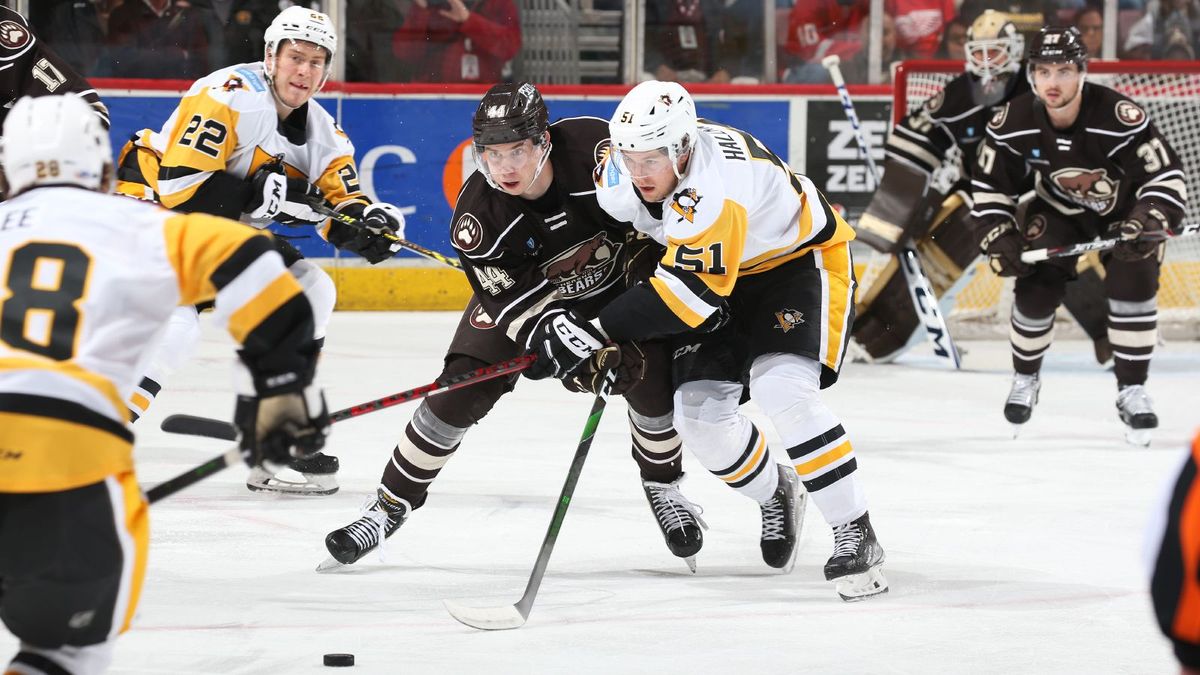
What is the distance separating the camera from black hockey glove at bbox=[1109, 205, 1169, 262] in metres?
4.34

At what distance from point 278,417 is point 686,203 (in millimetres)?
1064

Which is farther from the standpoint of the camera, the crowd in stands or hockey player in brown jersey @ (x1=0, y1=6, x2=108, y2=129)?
the crowd in stands

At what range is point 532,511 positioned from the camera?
3.63 metres

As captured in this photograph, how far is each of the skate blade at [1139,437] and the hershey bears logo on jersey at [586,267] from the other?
197 cm

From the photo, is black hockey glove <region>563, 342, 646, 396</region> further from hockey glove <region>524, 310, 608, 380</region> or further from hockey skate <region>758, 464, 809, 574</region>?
hockey skate <region>758, 464, 809, 574</region>

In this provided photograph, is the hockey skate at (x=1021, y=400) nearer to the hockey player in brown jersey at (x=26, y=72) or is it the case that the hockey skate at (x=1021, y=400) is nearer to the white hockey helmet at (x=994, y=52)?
the white hockey helmet at (x=994, y=52)

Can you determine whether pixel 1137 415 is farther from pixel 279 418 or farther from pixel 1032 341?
pixel 279 418

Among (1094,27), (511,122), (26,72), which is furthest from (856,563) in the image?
(1094,27)

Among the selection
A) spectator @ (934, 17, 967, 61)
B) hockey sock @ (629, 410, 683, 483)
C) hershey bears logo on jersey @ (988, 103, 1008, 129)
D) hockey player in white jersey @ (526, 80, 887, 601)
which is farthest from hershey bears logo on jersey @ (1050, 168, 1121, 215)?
spectator @ (934, 17, 967, 61)

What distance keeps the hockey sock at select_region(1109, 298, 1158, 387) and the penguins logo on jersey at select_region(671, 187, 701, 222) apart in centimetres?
223

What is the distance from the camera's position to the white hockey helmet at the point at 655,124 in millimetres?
2756

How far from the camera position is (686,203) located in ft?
9.08

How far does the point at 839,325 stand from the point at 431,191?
12.3 feet

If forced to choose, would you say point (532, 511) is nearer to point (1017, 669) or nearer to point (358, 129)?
point (1017, 669)
